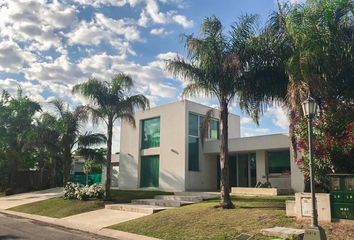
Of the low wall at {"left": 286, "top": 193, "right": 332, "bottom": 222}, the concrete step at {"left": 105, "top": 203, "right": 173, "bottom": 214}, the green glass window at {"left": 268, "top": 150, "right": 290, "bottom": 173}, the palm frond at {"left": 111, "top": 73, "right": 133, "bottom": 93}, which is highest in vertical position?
the palm frond at {"left": 111, "top": 73, "right": 133, "bottom": 93}

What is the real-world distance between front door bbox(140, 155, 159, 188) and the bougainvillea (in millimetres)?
17004

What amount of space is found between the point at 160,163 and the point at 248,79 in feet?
47.0

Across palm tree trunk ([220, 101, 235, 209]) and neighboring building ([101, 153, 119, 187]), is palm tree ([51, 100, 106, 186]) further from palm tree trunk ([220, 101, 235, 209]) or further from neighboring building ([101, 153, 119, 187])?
palm tree trunk ([220, 101, 235, 209])

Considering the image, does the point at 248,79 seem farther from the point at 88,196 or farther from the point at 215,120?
the point at 215,120

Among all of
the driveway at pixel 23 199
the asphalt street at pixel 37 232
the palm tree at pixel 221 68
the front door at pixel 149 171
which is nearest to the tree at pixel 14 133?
the driveway at pixel 23 199

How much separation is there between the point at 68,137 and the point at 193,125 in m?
10.2

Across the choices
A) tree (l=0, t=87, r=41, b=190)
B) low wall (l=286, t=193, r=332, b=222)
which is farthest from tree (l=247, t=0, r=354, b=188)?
tree (l=0, t=87, r=41, b=190)

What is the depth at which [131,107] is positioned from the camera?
22.5 metres

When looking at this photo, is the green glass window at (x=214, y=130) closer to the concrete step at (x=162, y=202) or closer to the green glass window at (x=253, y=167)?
the green glass window at (x=253, y=167)

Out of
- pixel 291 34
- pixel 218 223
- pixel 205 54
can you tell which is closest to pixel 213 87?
pixel 205 54

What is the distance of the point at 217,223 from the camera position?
13.0m

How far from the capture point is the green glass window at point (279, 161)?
24875 mm

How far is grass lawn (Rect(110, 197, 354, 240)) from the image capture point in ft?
37.9

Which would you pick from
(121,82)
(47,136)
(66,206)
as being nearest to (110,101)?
(121,82)
